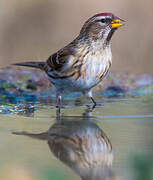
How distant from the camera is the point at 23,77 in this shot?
7801 mm

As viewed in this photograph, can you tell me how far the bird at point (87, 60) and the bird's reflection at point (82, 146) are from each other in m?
1.08

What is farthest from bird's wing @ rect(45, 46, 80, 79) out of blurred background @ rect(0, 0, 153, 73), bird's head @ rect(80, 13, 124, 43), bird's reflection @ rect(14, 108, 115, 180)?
blurred background @ rect(0, 0, 153, 73)

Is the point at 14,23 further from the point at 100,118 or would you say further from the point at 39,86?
the point at 100,118

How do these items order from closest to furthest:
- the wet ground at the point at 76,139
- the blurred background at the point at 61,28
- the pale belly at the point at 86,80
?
the wet ground at the point at 76,139, the pale belly at the point at 86,80, the blurred background at the point at 61,28

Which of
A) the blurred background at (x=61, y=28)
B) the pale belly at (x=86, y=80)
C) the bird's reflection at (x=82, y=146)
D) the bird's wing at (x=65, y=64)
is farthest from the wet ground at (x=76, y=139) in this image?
the blurred background at (x=61, y=28)

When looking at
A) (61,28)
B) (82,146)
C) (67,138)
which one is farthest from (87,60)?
(61,28)

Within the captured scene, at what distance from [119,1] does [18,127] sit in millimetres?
6131

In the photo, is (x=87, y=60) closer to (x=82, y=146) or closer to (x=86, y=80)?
(x=86, y=80)

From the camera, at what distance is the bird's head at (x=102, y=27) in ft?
19.9

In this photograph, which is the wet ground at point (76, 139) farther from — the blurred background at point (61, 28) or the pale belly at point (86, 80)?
the blurred background at point (61, 28)

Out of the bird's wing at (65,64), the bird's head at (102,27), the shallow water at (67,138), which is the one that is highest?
the bird's head at (102,27)

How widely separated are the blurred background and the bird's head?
12.3 ft

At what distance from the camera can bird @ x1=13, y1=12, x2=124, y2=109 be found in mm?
5871

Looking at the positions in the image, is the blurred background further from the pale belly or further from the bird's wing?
the pale belly
